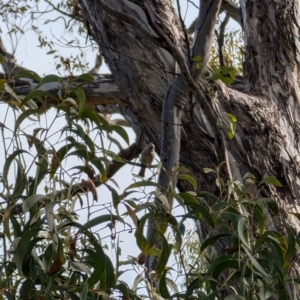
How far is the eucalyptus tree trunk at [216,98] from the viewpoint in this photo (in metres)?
2.47

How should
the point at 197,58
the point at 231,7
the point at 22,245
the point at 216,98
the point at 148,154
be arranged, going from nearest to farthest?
the point at 22,245
the point at 197,58
the point at 148,154
the point at 216,98
the point at 231,7

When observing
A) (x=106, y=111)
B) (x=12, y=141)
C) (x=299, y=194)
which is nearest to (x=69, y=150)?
(x=12, y=141)

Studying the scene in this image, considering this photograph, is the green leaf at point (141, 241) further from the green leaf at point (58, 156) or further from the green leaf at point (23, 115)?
the green leaf at point (23, 115)

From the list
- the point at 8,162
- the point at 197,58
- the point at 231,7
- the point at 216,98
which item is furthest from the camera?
the point at 231,7

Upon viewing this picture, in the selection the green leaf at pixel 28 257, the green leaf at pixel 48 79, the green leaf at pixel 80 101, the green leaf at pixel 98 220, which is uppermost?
the green leaf at pixel 48 79

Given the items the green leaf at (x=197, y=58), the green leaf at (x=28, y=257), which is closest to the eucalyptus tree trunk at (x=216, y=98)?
the green leaf at (x=197, y=58)

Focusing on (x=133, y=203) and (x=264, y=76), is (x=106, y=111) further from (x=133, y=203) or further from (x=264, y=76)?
(x=133, y=203)

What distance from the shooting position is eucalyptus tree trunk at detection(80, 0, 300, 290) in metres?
2.47

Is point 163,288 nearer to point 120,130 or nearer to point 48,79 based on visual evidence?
point 120,130

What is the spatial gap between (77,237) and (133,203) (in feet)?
0.52

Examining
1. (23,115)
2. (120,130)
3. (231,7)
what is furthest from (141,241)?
(231,7)

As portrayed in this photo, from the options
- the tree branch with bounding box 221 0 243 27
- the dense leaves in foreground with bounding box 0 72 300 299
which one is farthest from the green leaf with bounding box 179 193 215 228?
the tree branch with bounding box 221 0 243 27

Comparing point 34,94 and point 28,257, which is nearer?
point 28,257

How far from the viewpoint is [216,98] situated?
2594 millimetres
